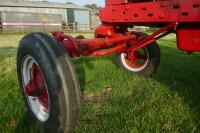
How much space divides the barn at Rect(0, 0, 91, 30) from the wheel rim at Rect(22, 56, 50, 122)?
26.8 meters

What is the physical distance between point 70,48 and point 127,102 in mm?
850

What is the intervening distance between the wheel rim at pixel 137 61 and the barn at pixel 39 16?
25.7 meters

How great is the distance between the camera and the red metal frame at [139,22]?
9.01ft

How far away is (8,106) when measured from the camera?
10.3 feet

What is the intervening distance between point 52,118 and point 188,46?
4.53 ft

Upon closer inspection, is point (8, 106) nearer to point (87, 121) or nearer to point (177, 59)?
point (87, 121)

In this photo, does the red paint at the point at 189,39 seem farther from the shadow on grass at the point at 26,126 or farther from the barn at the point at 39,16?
the barn at the point at 39,16

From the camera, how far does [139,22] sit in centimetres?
331

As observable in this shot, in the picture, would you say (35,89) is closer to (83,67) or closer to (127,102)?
(127,102)

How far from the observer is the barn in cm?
3027

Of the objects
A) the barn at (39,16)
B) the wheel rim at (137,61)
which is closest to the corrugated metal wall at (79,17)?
the barn at (39,16)

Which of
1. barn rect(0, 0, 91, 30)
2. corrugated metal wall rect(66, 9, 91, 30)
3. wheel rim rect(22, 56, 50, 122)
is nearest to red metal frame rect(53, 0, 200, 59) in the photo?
wheel rim rect(22, 56, 50, 122)

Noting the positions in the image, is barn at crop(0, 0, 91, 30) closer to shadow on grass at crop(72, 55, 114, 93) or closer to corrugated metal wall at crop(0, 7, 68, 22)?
corrugated metal wall at crop(0, 7, 68, 22)

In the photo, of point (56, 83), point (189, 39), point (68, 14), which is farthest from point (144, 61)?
point (68, 14)
